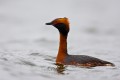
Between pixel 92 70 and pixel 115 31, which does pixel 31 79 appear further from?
pixel 115 31

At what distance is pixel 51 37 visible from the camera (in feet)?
112

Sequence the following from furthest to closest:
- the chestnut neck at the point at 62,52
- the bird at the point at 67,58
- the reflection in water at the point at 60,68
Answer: the chestnut neck at the point at 62,52
the bird at the point at 67,58
the reflection in water at the point at 60,68

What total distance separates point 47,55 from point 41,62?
9.62 feet

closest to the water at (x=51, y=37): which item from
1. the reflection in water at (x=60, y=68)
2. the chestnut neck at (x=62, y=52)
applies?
the reflection in water at (x=60, y=68)

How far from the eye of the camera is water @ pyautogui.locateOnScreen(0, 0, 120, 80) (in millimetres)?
20281

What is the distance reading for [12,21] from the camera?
3850cm

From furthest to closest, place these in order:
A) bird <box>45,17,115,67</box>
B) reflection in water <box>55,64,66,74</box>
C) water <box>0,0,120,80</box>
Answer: bird <box>45,17,115,67</box> → reflection in water <box>55,64,66,74</box> → water <box>0,0,120,80</box>

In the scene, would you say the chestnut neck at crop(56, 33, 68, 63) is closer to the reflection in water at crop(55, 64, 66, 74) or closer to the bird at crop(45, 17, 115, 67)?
the bird at crop(45, 17, 115, 67)

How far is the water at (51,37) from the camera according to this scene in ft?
66.5

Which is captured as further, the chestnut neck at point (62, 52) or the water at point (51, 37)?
the chestnut neck at point (62, 52)

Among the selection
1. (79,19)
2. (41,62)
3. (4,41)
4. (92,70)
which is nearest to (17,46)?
(4,41)

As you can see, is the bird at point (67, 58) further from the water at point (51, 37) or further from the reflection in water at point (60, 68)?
the water at point (51, 37)

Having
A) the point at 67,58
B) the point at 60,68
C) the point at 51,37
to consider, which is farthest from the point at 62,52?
the point at 51,37

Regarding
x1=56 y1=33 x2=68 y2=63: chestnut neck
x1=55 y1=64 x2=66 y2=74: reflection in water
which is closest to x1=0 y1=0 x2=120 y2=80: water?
x1=55 y1=64 x2=66 y2=74: reflection in water
